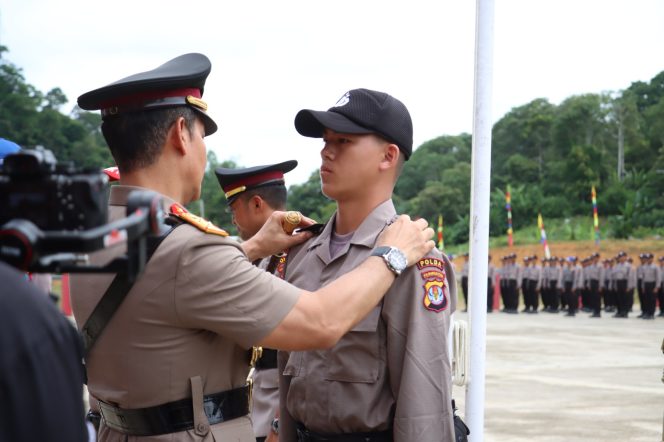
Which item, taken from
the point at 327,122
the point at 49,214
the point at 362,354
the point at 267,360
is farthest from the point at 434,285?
the point at 49,214

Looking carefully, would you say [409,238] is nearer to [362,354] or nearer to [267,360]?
[362,354]

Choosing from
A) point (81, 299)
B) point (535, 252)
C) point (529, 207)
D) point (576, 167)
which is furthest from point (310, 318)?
point (576, 167)

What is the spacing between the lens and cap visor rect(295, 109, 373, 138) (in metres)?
2.73

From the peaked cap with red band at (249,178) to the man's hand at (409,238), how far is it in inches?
73.6

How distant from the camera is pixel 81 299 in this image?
225cm

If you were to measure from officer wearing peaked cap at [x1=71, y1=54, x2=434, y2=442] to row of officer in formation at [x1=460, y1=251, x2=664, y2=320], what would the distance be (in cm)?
2409

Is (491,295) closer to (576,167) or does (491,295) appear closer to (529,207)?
(529,207)

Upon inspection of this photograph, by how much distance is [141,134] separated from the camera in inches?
89.9

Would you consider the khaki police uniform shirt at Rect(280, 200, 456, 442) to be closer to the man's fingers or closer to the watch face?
the man's fingers

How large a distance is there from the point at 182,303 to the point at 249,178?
2315mm

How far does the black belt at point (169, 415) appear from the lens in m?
2.17

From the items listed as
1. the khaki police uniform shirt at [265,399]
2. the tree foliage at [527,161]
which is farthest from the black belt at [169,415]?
the tree foliage at [527,161]

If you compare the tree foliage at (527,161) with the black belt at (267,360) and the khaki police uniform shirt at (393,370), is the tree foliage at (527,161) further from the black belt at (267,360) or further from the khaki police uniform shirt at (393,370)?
the khaki police uniform shirt at (393,370)

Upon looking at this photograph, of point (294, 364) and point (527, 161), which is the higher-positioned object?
point (527, 161)
